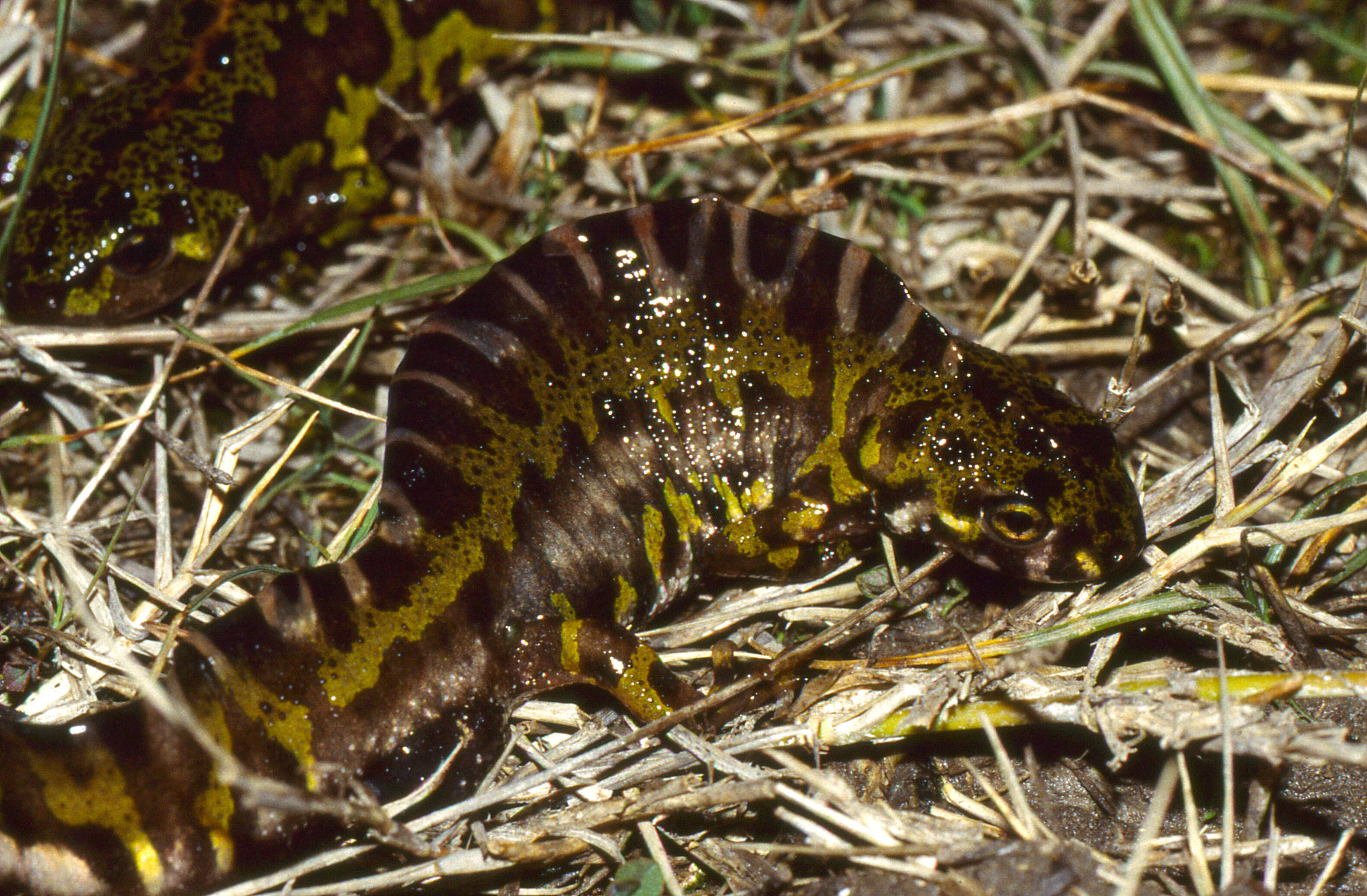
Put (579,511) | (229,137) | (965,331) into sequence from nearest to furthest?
(579,511)
(965,331)
(229,137)

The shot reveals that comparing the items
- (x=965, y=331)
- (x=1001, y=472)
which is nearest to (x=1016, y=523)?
(x=1001, y=472)

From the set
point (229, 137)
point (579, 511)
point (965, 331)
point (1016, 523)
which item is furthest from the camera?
point (229, 137)

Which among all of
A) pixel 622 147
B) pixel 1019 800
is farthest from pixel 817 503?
pixel 622 147

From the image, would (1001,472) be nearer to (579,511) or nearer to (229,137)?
(579,511)

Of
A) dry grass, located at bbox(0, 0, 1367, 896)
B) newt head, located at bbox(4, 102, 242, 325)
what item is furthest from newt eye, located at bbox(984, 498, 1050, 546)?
newt head, located at bbox(4, 102, 242, 325)

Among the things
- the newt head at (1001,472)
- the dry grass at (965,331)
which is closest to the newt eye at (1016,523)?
the newt head at (1001,472)
